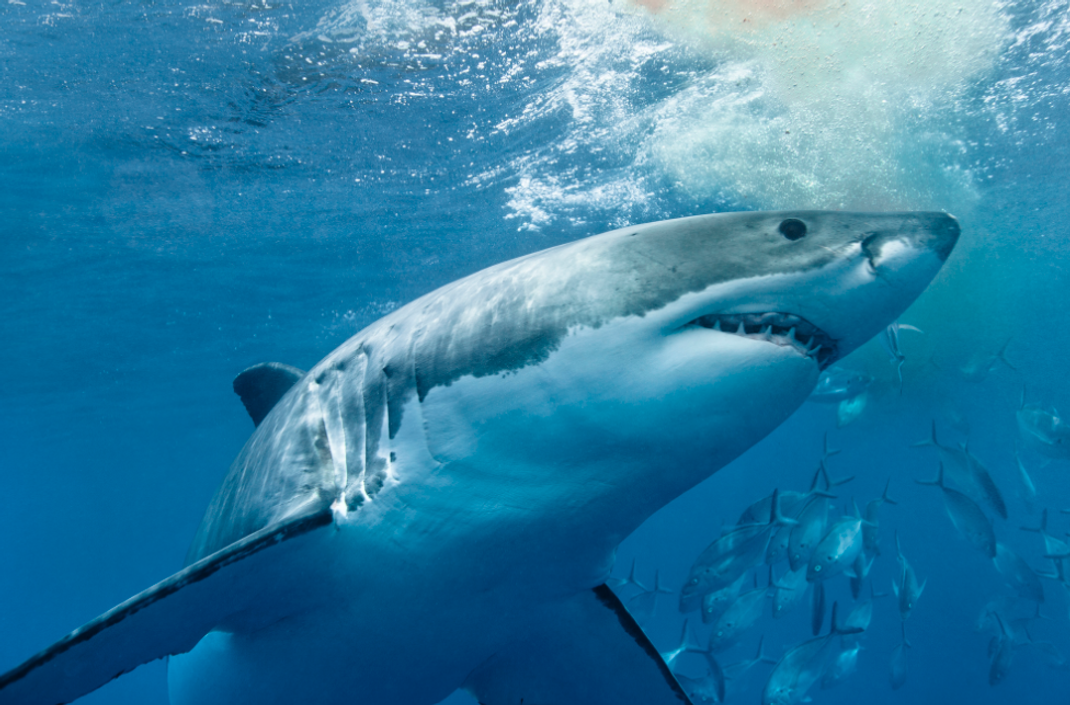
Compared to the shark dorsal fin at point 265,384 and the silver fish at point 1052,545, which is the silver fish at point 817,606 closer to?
the silver fish at point 1052,545

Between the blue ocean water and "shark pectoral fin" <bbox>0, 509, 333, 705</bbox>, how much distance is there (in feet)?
3.09

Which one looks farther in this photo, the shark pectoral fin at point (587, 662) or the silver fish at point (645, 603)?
the silver fish at point (645, 603)

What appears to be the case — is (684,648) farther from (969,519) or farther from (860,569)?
(969,519)

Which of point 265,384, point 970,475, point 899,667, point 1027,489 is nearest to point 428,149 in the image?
point 265,384

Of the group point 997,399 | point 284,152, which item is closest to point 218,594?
point 284,152

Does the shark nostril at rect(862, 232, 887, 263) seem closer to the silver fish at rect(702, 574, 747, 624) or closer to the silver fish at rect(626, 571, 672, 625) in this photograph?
the silver fish at rect(702, 574, 747, 624)

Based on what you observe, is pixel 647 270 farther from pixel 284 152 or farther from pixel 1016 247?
pixel 1016 247

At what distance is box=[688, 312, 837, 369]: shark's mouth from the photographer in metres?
1.68

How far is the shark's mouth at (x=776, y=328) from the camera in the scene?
168 centimetres

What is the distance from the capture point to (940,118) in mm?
11875

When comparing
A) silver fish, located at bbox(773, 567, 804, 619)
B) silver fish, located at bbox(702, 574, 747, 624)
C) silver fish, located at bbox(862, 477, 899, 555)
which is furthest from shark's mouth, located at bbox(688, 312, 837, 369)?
silver fish, located at bbox(862, 477, 899, 555)

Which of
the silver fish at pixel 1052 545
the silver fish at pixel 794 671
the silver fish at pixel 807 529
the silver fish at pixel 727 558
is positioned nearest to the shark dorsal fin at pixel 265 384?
the silver fish at pixel 727 558

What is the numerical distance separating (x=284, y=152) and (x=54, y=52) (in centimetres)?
337

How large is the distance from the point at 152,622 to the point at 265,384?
2156mm
